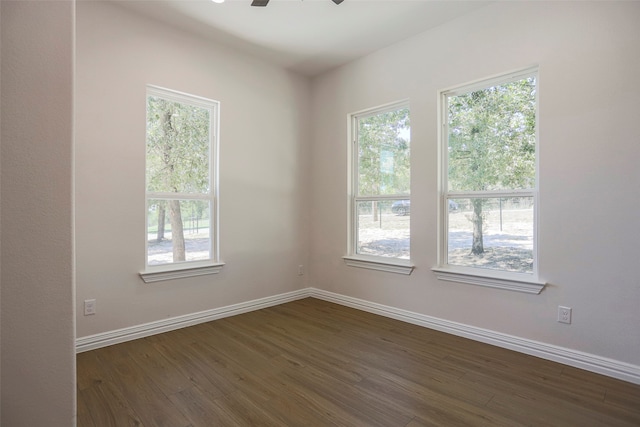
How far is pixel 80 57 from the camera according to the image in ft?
8.89

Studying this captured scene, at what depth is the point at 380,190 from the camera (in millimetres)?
3834

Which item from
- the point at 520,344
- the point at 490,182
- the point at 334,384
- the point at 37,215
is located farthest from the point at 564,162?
→ the point at 37,215

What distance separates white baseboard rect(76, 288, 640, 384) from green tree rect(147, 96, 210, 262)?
68 cm

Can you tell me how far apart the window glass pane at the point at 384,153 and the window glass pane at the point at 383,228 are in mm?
152

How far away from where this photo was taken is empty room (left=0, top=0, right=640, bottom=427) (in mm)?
1166

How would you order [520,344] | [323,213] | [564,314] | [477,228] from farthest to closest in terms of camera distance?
[323,213]
[477,228]
[520,344]
[564,314]

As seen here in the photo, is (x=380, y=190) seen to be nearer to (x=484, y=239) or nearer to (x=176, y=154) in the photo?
(x=484, y=239)

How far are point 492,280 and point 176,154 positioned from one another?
3.19 m

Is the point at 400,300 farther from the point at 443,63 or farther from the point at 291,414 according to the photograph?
the point at 443,63

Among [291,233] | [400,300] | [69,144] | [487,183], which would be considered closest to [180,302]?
[291,233]

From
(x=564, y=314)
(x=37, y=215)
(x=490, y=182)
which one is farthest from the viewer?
(x=490, y=182)

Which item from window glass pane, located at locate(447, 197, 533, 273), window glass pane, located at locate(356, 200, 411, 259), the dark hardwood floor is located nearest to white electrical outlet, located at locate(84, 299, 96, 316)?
the dark hardwood floor

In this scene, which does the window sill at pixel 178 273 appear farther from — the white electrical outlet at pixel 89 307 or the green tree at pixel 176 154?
the white electrical outlet at pixel 89 307

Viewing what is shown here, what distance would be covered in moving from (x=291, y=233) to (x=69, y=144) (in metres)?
3.23
